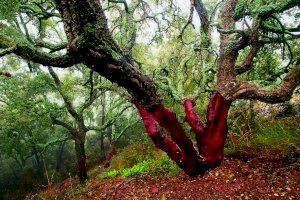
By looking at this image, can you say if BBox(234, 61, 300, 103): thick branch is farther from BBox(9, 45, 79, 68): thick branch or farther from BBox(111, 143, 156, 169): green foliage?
BBox(111, 143, 156, 169): green foliage

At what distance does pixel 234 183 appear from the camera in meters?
5.77

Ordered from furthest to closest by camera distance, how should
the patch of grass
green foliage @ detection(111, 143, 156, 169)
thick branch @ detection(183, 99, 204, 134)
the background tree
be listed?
green foliage @ detection(111, 143, 156, 169) → thick branch @ detection(183, 99, 204, 134) → the patch of grass → the background tree

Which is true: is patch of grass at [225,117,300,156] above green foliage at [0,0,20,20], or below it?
below

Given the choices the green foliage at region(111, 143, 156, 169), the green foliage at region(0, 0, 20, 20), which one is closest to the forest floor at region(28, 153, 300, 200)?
the green foliage at region(111, 143, 156, 169)

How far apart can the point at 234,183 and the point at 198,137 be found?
3.97 feet

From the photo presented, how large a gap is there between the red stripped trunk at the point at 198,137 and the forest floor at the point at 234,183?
0.28 metres

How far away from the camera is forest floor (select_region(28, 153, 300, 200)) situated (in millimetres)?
5211

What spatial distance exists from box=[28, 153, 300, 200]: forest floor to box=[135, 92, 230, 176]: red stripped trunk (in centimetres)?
28

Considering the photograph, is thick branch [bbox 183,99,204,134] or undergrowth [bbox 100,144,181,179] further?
undergrowth [bbox 100,144,181,179]

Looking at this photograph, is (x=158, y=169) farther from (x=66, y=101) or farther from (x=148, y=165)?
(x=66, y=101)

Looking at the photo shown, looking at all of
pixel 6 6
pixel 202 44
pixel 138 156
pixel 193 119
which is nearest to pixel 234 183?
pixel 193 119

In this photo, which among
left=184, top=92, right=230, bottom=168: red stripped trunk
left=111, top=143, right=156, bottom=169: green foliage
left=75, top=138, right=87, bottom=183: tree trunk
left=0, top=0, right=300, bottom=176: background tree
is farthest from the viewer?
left=75, top=138, right=87, bottom=183: tree trunk

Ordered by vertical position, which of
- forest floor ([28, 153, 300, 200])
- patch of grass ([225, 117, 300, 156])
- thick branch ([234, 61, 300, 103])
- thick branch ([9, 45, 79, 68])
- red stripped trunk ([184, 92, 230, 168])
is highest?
thick branch ([9, 45, 79, 68])

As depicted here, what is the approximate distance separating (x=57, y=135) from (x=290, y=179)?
698 inches
